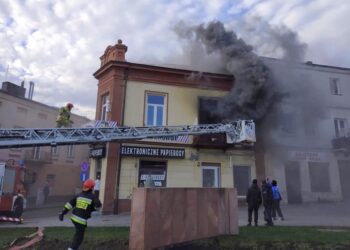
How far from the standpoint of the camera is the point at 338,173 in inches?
819

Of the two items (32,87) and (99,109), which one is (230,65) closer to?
(99,109)

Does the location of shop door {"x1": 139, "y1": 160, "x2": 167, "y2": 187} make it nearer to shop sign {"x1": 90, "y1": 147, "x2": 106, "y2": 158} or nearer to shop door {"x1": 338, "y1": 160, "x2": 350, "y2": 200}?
shop sign {"x1": 90, "y1": 147, "x2": 106, "y2": 158}

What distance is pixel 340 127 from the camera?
22125 millimetres

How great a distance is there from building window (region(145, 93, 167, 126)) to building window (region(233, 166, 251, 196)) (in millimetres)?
5065

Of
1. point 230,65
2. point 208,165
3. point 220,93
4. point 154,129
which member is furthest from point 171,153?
point 230,65

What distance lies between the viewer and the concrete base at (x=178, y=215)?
6723 millimetres

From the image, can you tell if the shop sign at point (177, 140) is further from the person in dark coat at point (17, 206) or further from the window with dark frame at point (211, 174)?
the person in dark coat at point (17, 206)

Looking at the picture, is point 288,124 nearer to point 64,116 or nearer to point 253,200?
point 253,200

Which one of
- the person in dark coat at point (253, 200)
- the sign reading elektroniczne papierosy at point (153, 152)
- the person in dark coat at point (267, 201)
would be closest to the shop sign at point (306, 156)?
the sign reading elektroniczne papierosy at point (153, 152)

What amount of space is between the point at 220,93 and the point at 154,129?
6.56m

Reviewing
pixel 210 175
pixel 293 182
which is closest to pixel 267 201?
pixel 210 175

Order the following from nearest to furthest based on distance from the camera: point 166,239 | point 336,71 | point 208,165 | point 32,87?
point 166,239 < point 208,165 < point 336,71 < point 32,87

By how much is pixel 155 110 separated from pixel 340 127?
1391 centimetres

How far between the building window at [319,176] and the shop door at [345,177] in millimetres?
1173
